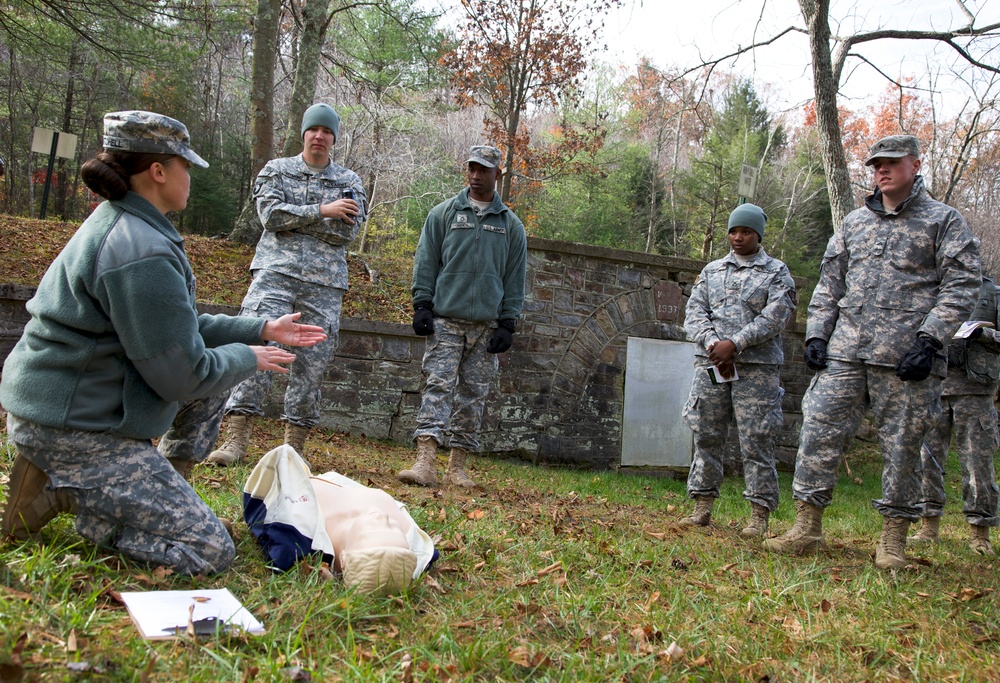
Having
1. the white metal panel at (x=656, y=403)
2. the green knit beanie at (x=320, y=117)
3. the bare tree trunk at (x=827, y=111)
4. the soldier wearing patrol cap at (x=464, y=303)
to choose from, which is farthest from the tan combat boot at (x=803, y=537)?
the bare tree trunk at (x=827, y=111)

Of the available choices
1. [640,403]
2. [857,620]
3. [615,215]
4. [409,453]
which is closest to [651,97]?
[615,215]

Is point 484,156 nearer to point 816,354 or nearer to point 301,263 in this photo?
point 301,263

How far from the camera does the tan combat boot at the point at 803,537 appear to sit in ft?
14.0

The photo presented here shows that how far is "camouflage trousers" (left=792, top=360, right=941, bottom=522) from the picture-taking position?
13.4 feet

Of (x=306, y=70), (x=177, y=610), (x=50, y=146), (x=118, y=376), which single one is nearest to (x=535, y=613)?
(x=177, y=610)

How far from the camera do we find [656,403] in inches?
337

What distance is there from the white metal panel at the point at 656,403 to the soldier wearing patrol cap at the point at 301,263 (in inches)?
170

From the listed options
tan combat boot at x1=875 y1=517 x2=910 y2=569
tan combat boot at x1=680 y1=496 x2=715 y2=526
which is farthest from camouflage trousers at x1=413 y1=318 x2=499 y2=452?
tan combat boot at x1=875 y1=517 x2=910 y2=569

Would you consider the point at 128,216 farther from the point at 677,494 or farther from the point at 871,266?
the point at 677,494

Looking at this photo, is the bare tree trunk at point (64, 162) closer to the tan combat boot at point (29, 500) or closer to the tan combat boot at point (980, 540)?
the tan combat boot at point (29, 500)

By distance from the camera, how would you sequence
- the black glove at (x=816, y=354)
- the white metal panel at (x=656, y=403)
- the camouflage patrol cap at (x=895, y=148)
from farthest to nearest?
1. the white metal panel at (x=656, y=403)
2. the black glove at (x=816, y=354)
3. the camouflage patrol cap at (x=895, y=148)

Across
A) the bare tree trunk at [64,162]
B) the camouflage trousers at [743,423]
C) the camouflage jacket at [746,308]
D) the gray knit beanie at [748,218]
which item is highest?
the bare tree trunk at [64,162]

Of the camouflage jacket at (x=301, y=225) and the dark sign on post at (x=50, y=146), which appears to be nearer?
the camouflage jacket at (x=301, y=225)

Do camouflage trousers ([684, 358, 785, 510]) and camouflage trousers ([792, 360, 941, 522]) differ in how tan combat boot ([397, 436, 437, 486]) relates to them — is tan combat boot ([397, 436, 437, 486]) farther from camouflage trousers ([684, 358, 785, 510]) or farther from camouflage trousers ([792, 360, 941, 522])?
camouflage trousers ([792, 360, 941, 522])
